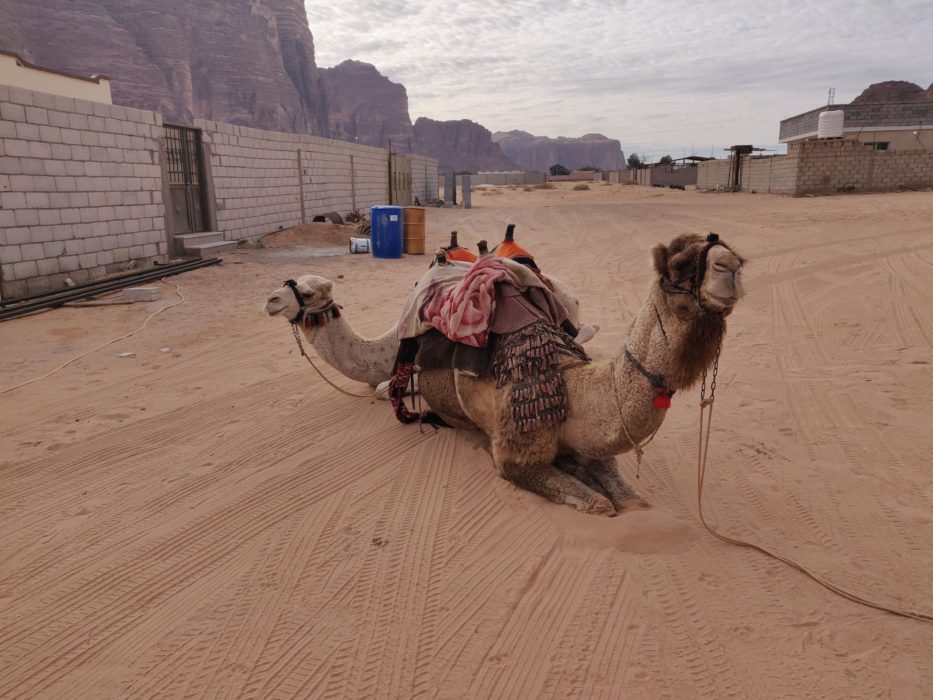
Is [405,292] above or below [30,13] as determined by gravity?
below

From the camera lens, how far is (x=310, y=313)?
17.3 ft

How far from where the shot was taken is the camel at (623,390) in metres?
2.85

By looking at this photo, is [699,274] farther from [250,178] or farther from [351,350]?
[250,178]

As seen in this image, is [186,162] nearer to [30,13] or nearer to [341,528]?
[341,528]

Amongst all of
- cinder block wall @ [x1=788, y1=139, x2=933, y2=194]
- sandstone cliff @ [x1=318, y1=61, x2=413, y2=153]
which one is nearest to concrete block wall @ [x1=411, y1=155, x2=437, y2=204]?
cinder block wall @ [x1=788, y1=139, x2=933, y2=194]

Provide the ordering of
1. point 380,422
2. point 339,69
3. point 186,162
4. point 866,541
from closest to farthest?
point 866,541 → point 380,422 → point 186,162 → point 339,69

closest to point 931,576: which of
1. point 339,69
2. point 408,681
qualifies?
point 408,681

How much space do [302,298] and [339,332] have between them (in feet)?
1.57

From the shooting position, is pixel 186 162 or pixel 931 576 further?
pixel 186 162

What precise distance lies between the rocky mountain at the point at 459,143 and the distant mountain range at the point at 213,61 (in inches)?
484

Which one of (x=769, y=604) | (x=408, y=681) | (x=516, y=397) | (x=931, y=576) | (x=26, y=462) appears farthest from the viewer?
(x=26, y=462)

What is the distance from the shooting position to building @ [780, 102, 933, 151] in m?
35.2

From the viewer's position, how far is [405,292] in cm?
1120

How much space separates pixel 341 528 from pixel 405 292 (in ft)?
25.8
